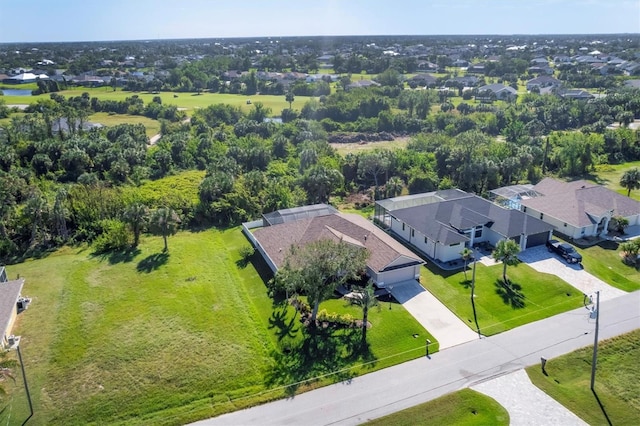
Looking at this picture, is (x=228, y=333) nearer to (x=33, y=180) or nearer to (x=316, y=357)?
(x=316, y=357)

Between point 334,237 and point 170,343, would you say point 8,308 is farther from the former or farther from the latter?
point 334,237

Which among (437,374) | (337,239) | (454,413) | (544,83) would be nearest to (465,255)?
(337,239)

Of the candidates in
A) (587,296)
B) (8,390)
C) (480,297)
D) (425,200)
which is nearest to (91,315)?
(8,390)

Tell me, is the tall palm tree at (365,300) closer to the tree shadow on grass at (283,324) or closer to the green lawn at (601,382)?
the tree shadow on grass at (283,324)

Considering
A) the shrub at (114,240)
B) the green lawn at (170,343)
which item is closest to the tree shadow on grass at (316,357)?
the green lawn at (170,343)

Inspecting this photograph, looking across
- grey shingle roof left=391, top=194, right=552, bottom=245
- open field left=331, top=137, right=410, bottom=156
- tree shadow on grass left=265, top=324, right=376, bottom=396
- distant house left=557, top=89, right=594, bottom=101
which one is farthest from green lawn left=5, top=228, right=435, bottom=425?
distant house left=557, top=89, right=594, bottom=101

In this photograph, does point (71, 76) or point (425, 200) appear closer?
point (425, 200)

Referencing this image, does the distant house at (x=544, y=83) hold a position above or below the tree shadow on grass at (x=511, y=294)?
above
